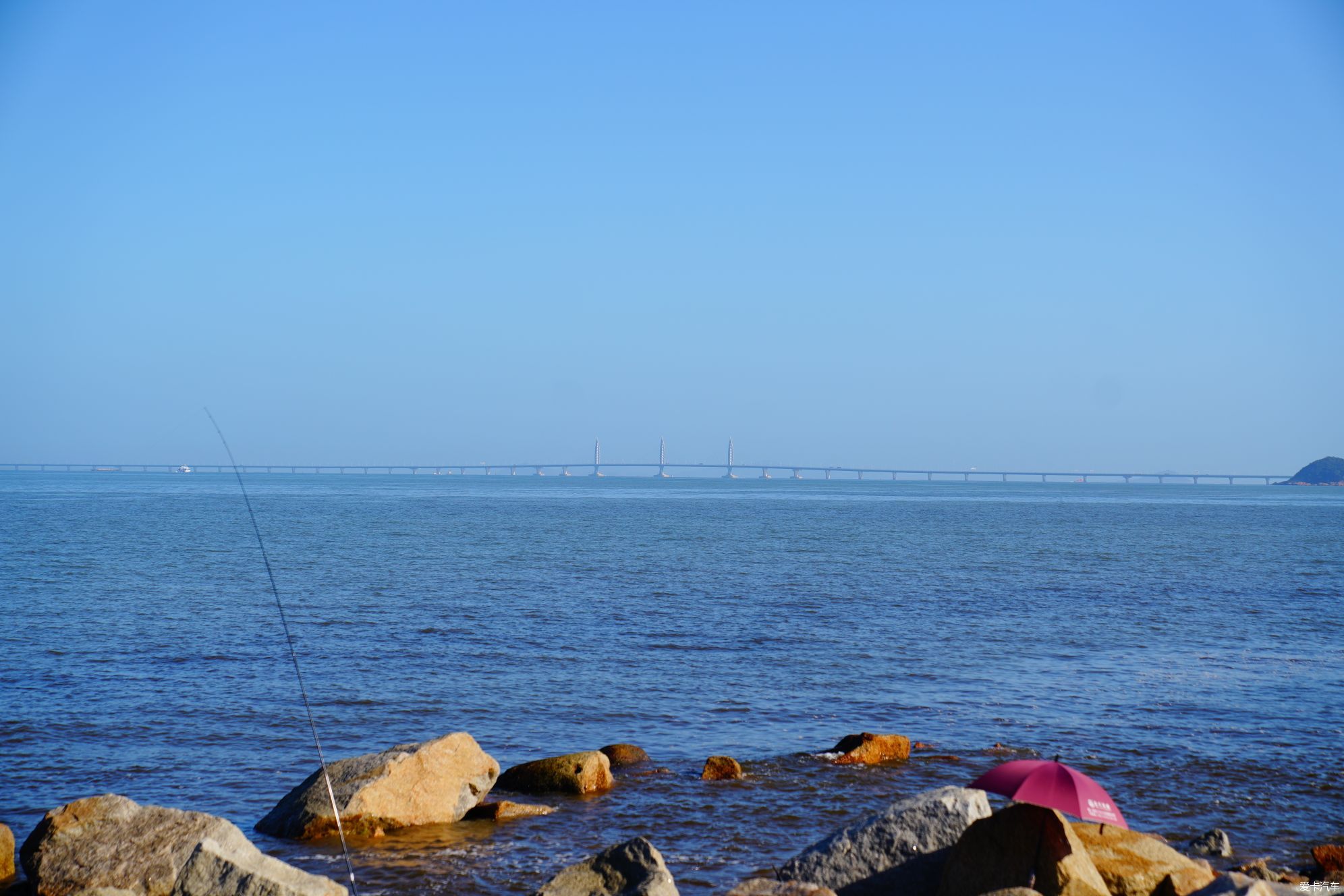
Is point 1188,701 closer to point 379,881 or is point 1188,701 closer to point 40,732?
point 379,881

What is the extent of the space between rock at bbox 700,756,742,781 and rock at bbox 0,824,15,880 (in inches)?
278

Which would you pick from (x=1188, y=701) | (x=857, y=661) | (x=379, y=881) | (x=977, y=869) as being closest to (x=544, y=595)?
A: (x=857, y=661)

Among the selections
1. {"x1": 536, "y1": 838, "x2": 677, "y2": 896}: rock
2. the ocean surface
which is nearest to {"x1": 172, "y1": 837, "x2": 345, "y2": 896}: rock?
the ocean surface

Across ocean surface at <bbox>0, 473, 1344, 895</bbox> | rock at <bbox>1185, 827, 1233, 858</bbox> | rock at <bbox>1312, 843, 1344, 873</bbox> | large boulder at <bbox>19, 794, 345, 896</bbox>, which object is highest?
large boulder at <bbox>19, 794, 345, 896</bbox>

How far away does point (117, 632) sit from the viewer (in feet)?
77.6

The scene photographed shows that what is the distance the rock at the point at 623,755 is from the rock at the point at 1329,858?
7.33 m

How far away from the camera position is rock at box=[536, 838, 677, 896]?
8344mm

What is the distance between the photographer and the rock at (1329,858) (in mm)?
9734

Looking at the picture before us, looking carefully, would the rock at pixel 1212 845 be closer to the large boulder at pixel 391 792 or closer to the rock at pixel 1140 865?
the rock at pixel 1140 865

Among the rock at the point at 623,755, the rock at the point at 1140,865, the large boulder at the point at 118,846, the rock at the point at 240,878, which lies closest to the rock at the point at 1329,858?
the rock at the point at 1140,865

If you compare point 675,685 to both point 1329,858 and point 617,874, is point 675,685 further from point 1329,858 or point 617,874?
point 1329,858

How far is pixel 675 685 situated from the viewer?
733 inches

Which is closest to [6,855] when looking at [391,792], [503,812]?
[391,792]

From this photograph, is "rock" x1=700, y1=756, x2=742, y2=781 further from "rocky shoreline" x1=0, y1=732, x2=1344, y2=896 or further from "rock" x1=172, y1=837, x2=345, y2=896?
"rock" x1=172, y1=837, x2=345, y2=896
